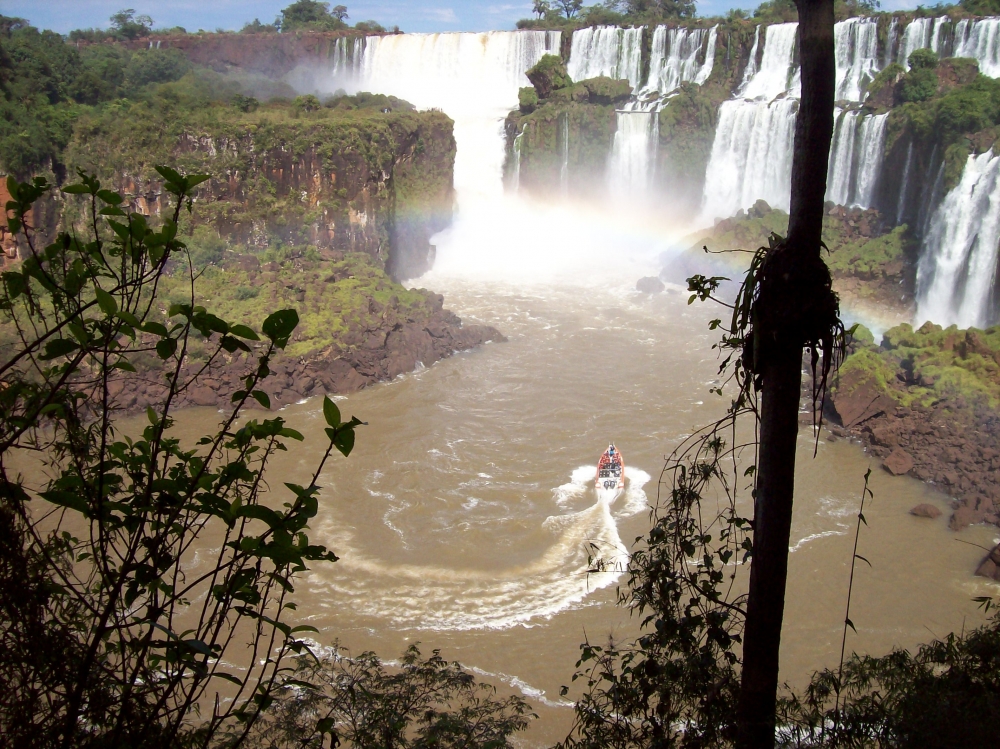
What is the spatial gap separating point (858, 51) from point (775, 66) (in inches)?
139

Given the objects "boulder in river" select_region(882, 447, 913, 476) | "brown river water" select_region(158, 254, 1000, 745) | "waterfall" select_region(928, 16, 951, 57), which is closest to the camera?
"brown river water" select_region(158, 254, 1000, 745)

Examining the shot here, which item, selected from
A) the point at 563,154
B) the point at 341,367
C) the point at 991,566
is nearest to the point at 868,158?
Answer: the point at 563,154

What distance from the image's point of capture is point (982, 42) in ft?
89.5

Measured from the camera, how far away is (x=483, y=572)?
36.8 ft

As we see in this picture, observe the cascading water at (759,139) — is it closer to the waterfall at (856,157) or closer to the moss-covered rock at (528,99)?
the waterfall at (856,157)

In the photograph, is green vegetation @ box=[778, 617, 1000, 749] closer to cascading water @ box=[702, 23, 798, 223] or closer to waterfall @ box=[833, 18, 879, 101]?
cascading water @ box=[702, 23, 798, 223]

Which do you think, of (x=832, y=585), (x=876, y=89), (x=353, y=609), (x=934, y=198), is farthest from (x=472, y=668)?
(x=876, y=89)

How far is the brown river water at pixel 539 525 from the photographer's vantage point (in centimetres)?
988

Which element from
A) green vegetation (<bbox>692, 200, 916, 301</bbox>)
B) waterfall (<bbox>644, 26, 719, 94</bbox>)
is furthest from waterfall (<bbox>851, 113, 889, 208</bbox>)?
waterfall (<bbox>644, 26, 719, 94</bbox>)

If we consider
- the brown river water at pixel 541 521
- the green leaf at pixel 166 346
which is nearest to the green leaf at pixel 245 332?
the green leaf at pixel 166 346

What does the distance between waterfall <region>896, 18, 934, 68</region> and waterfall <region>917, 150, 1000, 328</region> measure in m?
9.18

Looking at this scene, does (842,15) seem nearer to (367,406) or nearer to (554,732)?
(367,406)

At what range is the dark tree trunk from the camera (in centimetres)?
292

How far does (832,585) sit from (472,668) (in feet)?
17.4
